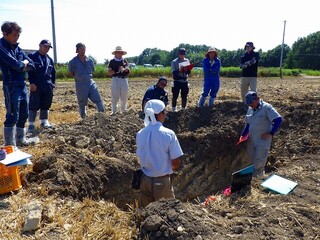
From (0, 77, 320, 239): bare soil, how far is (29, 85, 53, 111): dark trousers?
20.8 inches

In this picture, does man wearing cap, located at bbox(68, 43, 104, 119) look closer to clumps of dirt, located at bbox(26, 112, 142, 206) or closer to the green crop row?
clumps of dirt, located at bbox(26, 112, 142, 206)

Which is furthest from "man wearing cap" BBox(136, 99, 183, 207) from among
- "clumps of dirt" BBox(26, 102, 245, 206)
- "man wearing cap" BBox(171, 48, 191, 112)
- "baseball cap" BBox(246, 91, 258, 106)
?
"man wearing cap" BBox(171, 48, 191, 112)

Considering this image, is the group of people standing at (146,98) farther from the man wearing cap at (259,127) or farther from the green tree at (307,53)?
the green tree at (307,53)

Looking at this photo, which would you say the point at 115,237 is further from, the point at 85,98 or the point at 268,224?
the point at 85,98

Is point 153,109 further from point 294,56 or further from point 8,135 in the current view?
point 294,56

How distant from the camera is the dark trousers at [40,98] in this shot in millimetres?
6688

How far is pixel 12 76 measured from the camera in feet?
17.3

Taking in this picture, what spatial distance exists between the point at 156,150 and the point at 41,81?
11.7 feet

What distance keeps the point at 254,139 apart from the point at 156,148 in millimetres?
2621

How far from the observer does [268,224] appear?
3809 millimetres

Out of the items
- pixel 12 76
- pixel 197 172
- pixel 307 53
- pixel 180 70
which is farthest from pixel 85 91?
pixel 307 53

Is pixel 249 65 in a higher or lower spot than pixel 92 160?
higher

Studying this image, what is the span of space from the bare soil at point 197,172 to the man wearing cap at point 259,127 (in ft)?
1.22

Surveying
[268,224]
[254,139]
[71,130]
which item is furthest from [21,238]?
[254,139]
